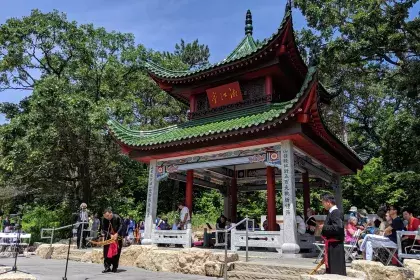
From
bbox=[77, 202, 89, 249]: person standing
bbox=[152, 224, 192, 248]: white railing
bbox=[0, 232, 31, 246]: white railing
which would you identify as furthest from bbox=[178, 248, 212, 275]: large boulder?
bbox=[0, 232, 31, 246]: white railing

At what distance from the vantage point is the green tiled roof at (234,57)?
37.0ft

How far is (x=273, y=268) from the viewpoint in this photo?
7.61 meters

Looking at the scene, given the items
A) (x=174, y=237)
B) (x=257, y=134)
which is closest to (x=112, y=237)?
(x=174, y=237)

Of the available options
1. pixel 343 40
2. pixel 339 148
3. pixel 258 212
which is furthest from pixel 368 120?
pixel 339 148

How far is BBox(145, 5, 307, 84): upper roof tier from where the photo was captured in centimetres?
1126

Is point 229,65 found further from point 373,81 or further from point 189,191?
point 373,81

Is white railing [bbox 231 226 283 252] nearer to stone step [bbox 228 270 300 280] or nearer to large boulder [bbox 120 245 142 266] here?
stone step [bbox 228 270 300 280]

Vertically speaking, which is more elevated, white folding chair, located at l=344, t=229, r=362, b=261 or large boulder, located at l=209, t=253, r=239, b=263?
white folding chair, located at l=344, t=229, r=362, b=261

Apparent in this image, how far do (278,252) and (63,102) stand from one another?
12983mm

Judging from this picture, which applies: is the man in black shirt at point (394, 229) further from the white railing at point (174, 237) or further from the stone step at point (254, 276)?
the white railing at point (174, 237)

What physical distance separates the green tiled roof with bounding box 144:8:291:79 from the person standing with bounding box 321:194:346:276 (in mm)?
7147

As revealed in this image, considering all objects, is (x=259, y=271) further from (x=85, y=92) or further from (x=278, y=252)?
(x=85, y=92)

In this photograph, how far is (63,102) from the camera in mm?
17656

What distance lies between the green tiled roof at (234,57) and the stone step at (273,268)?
6.77m
